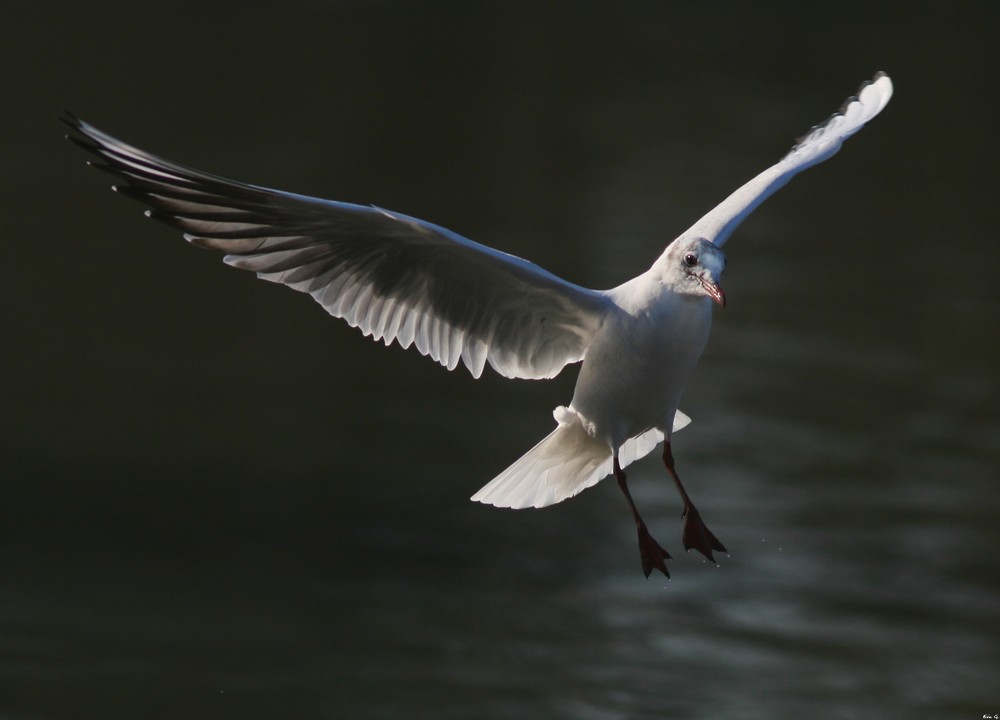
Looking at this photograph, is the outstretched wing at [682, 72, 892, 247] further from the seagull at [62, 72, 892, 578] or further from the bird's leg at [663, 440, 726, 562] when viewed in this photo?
the bird's leg at [663, 440, 726, 562]

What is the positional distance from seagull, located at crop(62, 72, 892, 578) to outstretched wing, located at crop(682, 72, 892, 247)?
0.01m

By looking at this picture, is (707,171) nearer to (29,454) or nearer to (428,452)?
(428,452)

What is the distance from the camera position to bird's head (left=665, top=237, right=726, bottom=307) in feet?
19.3

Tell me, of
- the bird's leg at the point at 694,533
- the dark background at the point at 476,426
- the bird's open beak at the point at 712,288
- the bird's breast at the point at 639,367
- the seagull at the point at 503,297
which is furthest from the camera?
the dark background at the point at 476,426

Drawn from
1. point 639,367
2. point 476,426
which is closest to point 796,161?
point 639,367

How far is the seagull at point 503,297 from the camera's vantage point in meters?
5.88

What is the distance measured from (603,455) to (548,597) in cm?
420

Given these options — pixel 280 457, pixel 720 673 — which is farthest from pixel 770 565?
pixel 280 457

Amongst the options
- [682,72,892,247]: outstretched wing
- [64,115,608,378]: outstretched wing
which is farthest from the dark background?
[682,72,892,247]: outstretched wing

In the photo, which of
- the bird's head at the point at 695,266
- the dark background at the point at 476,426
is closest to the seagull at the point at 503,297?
the bird's head at the point at 695,266

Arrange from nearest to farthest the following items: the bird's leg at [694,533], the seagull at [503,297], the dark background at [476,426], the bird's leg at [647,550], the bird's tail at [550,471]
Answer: the seagull at [503,297] → the bird's leg at [647,550] → the bird's leg at [694,533] → the bird's tail at [550,471] → the dark background at [476,426]

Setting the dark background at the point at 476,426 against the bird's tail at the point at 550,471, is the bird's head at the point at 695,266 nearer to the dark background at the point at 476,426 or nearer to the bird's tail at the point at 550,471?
the bird's tail at the point at 550,471

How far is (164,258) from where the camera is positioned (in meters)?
16.4

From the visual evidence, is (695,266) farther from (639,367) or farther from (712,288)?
(639,367)
